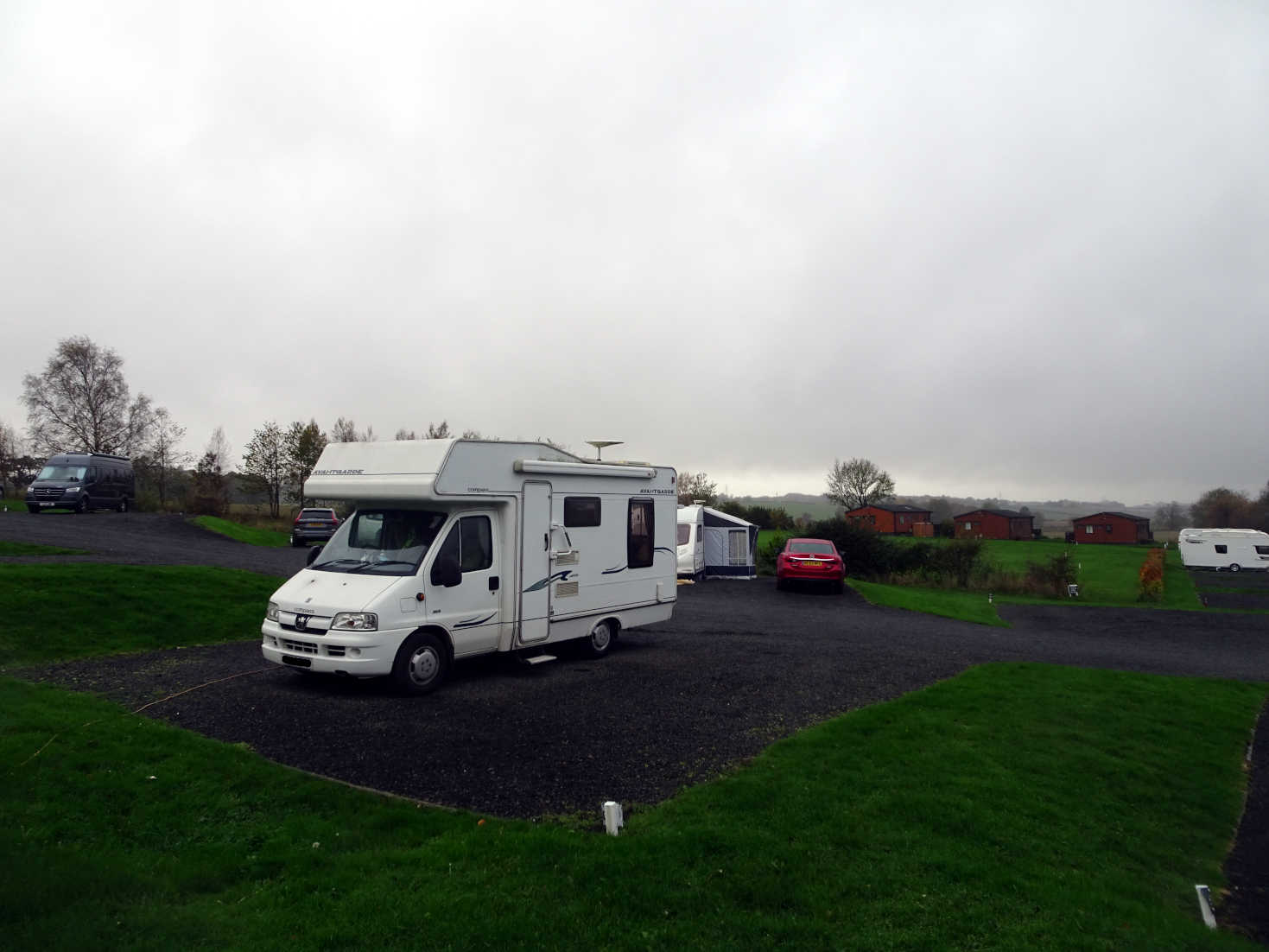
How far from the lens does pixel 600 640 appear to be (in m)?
11.4

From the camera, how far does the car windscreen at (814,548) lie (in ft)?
83.4

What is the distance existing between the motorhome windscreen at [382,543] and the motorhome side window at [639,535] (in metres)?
3.28

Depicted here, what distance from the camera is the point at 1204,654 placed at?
17.1m

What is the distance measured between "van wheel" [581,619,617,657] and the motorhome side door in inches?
43.2

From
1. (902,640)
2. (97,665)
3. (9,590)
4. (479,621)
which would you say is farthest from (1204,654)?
(9,590)

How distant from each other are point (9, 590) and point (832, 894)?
38.4ft

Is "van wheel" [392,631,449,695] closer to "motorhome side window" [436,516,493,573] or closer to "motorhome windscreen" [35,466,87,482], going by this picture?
"motorhome side window" [436,516,493,573]

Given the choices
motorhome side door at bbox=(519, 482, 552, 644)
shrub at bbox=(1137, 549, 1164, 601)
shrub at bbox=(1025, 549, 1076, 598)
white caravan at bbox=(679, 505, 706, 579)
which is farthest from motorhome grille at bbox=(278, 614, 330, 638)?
shrub at bbox=(1137, 549, 1164, 601)

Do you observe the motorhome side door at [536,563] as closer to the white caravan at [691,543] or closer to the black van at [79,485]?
the white caravan at [691,543]

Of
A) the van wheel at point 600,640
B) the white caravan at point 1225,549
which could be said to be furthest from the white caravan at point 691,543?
the white caravan at point 1225,549

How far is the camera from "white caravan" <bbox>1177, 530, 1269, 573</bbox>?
50906 mm

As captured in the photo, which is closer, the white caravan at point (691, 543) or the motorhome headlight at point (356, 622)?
the motorhome headlight at point (356, 622)

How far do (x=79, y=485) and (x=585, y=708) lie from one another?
2908 centimetres

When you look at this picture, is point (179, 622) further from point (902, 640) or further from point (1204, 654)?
point (1204, 654)
